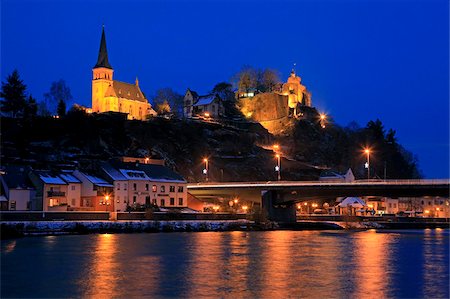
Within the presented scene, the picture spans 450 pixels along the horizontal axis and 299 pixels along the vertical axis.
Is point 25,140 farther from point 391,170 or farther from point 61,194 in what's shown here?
point 391,170

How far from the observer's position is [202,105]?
557 ft

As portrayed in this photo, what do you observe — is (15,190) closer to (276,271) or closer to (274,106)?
(276,271)

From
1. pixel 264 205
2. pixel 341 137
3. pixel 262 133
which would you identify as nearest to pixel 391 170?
pixel 341 137

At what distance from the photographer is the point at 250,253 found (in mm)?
47656

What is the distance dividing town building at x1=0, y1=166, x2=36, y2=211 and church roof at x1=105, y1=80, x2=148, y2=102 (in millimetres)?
71736

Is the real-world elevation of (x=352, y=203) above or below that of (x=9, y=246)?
above

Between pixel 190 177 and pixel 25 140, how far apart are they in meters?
32.7

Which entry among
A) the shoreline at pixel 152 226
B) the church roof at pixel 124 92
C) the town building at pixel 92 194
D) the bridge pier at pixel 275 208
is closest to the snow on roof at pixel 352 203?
the shoreline at pixel 152 226

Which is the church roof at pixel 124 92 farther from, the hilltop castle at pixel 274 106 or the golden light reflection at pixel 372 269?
the golden light reflection at pixel 372 269

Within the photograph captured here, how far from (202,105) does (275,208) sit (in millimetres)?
80941

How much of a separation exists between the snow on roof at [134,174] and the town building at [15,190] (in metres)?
14.5

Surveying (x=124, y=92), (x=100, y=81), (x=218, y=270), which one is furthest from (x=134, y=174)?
(x=100, y=81)

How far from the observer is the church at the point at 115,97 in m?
150

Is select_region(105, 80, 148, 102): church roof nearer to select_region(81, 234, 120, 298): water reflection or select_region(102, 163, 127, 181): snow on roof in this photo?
select_region(102, 163, 127, 181): snow on roof
